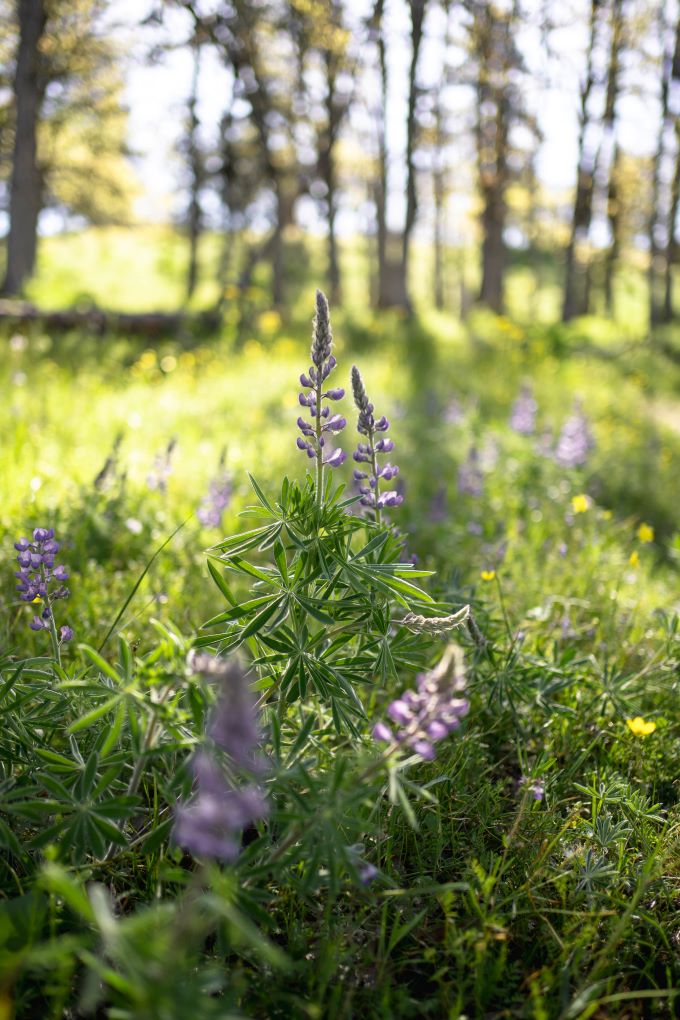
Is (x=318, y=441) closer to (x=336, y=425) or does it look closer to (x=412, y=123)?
(x=336, y=425)

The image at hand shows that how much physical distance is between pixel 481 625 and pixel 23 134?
1336 cm

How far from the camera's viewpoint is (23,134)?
41.1ft

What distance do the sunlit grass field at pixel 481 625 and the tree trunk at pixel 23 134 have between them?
5.97m

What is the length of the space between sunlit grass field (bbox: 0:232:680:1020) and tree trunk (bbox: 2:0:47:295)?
5.97 metres

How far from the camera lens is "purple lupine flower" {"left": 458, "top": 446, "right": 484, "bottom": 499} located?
4.93 meters

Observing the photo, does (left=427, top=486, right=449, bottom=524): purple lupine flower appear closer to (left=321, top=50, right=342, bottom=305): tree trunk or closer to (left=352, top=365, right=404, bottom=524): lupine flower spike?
(left=352, top=365, right=404, bottom=524): lupine flower spike

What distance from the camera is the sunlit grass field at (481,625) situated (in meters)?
1.87

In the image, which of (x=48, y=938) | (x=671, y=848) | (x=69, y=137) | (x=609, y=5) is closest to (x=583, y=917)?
(x=671, y=848)

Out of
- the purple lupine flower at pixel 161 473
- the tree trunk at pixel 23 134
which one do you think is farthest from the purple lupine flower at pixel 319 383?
the tree trunk at pixel 23 134

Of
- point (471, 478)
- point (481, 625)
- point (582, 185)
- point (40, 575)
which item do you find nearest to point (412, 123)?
point (582, 185)

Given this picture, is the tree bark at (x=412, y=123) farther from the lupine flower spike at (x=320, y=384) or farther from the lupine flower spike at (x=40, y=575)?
the lupine flower spike at (x=40, y=575)

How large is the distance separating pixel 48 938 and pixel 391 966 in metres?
0.87

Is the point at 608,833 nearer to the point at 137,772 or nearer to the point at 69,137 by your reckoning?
the point at 137,772

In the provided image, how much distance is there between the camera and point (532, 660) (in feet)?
8.97
